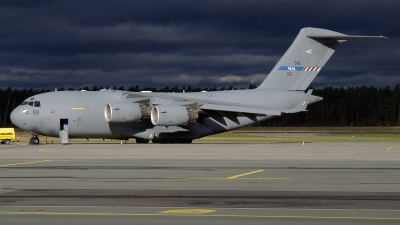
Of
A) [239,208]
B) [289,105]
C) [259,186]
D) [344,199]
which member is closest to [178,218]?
[239,208]

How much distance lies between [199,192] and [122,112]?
99.4ft

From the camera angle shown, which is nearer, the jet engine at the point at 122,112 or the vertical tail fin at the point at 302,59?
the jet engine at the point at 122,112

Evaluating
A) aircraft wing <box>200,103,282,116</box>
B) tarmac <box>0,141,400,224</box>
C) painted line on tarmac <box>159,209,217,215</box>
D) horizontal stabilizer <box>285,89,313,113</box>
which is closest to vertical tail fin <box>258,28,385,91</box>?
horizontal stabilizer <box>285,89,313,113</box>

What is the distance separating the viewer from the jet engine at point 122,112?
149 ft

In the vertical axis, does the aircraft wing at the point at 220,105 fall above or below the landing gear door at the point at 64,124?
above

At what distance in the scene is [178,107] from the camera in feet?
151

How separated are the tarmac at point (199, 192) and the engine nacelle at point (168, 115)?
63.7 ft

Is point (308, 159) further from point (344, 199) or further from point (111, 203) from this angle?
point (111, 203)

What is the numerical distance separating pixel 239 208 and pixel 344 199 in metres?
2.83

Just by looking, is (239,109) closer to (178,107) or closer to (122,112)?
(178,107)

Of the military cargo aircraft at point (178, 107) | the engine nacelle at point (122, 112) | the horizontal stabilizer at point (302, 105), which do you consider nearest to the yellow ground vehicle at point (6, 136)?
the military cargo aircraft at point (178, 107)

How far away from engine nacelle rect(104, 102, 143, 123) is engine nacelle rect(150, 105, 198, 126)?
1.16 m

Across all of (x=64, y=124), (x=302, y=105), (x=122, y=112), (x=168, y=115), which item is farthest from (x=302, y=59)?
(x=64, y=124)

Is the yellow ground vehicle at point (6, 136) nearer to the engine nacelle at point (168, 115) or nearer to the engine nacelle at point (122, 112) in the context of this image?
the engine nacelle at point (122, 112)
